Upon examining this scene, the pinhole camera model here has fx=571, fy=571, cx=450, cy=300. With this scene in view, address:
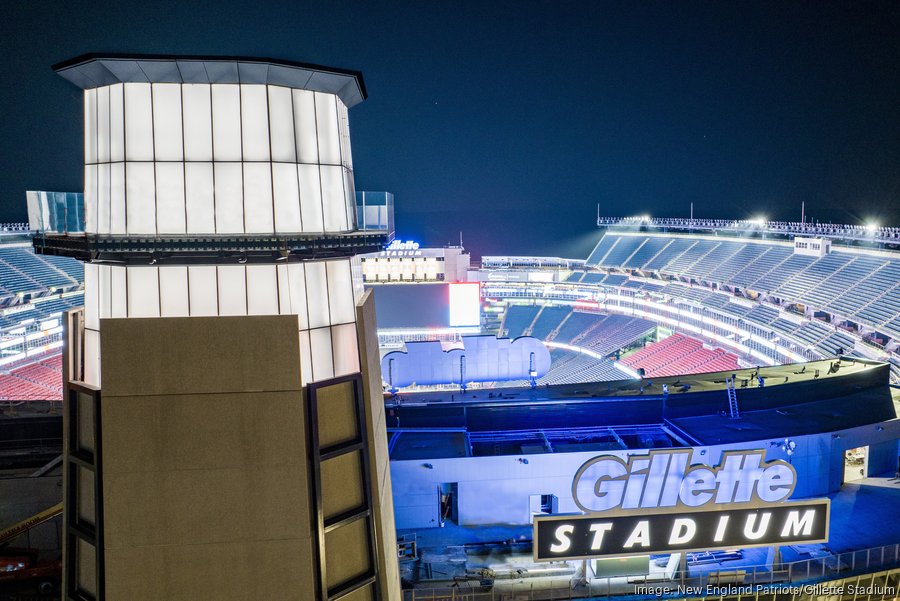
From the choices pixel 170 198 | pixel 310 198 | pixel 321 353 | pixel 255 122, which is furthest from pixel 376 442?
pixel 255 122

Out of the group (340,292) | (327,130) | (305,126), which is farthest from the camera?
(340,292)

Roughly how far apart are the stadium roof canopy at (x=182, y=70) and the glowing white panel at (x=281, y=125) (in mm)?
130

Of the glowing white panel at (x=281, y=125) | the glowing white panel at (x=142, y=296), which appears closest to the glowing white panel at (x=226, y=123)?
the glowing white panel at (x=281, y=125)

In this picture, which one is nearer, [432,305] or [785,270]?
[432,305]

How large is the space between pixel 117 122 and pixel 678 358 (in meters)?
44.5

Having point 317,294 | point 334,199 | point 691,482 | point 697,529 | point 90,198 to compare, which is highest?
point 90,198

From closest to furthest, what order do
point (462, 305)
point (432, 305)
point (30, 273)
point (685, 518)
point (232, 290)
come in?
point (232, 290) → point (685, 518) → point (462, 305) → point (432, 305) → point (30, 273)

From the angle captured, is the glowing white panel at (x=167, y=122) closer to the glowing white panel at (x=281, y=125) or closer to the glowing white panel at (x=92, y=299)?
the glowing white panel at (x=281, y=125)

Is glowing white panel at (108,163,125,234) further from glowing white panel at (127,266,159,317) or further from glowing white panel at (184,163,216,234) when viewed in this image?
glowing white panel at (184,163,216,234)

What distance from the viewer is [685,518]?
42.5ft

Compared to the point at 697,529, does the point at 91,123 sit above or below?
above

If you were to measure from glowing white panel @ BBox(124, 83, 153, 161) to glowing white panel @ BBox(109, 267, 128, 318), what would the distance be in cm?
130

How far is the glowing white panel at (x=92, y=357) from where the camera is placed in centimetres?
686

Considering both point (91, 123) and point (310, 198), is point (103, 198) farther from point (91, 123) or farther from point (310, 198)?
point (310, 198)
